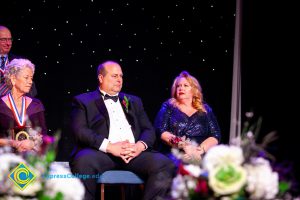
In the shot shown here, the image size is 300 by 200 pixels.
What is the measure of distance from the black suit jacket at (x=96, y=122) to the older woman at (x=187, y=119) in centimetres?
18

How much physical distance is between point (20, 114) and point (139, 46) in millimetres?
1671

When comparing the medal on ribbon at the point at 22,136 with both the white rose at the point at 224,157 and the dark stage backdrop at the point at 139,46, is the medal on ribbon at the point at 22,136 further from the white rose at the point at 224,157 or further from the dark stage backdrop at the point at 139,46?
the white rose at the point at 224,157

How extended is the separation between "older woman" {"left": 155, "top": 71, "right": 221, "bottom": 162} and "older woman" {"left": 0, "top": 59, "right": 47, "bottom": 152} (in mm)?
1004

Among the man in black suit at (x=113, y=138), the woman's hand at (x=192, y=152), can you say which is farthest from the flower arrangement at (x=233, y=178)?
the woman's hand at (x=192, y=152)

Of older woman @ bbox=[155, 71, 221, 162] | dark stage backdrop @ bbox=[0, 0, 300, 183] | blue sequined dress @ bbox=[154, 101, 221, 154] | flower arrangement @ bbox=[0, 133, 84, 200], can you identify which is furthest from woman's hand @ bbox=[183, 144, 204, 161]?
flower arrangement @ bbox=[0, 133, 84, 200]

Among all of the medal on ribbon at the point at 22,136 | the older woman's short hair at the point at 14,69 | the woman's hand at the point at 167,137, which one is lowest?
the woman's hand at the point at 167,137

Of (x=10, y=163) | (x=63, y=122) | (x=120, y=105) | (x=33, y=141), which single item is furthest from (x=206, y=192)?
(x=63, y=122)

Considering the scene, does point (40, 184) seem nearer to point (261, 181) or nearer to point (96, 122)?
point (261, 181)

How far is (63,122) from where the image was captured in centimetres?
504

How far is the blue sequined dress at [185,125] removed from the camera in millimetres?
4371

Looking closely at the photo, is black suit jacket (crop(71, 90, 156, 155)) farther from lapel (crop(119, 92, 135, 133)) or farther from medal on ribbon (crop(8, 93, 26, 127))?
A: medal on ribbon (crop(8, 93, 26, 127))

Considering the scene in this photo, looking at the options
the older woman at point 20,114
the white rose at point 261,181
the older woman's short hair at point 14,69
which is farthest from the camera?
the older woman's short hair at point 14,69

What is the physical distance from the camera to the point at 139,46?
5188 millimetres

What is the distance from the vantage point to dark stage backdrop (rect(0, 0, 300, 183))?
15.9 feet
